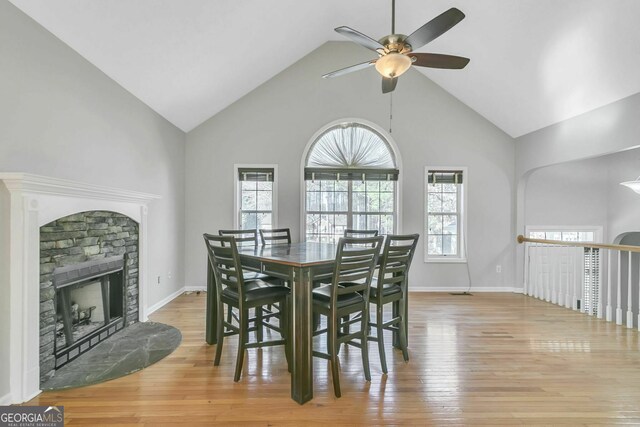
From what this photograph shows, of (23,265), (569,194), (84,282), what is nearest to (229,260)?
(23,265)

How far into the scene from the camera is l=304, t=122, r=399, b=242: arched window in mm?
4744

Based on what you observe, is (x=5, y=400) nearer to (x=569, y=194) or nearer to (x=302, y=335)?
(x=302, y=335)

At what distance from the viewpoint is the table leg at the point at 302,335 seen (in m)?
1.90

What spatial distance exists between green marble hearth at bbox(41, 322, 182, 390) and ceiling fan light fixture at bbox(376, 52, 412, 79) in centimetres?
305

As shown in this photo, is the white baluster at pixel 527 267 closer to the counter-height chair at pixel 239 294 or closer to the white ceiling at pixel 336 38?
the white ceiling at pixel 336 38

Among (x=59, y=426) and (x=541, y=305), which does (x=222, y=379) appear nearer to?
(x=59, y=426)

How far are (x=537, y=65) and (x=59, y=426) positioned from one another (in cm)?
530

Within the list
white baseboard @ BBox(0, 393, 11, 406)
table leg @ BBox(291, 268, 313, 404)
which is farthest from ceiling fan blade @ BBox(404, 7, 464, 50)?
white baseboard @ BBox(0, 393, 11, 406)

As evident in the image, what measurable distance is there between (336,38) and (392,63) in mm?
2958

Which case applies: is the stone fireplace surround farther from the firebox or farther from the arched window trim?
the arched window trim

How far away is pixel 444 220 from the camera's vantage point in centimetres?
484

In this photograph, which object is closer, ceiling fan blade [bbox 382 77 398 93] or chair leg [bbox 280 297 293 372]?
chair leg [bbox 280 297 293 372]

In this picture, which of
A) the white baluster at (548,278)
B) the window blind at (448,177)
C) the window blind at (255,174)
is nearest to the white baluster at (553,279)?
the white baluster at (548,278)

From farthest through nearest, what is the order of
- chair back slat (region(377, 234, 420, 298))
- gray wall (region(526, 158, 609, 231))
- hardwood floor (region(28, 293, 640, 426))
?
gray wall (region(526, 158, 609, 231))
chair back slat (region(377, 234, 420, 298))
hardwood floor (region(28, 293, 640, 426))
